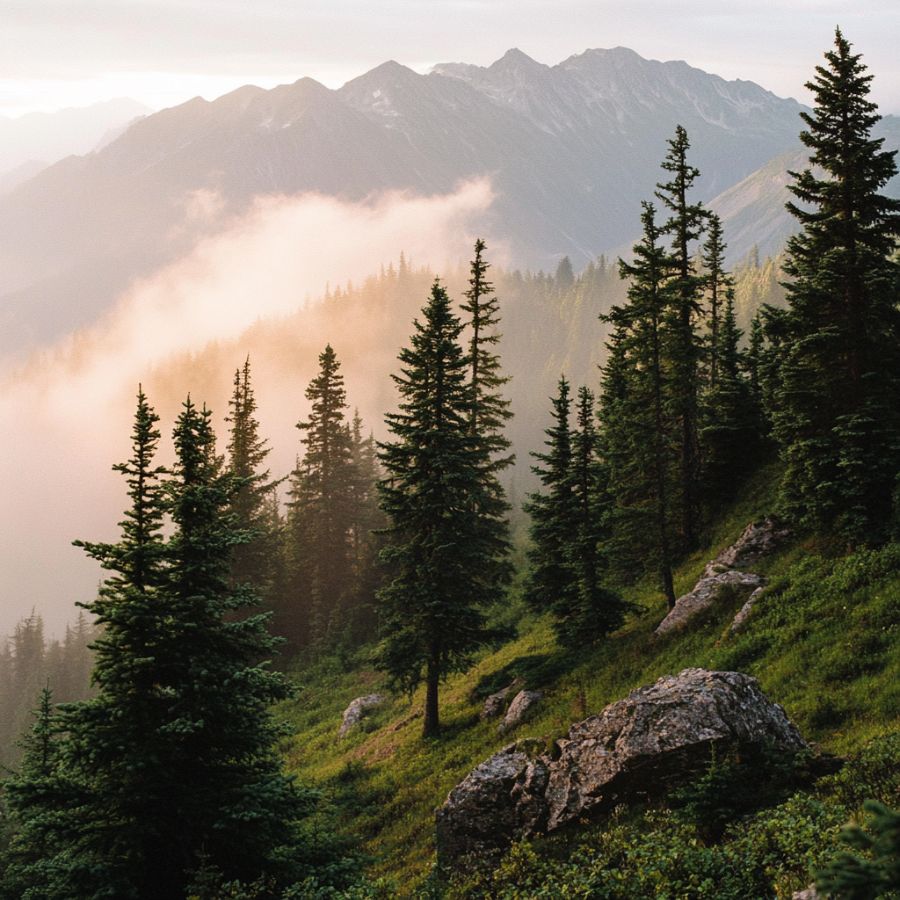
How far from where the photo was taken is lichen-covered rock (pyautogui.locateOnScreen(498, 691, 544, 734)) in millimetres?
22766

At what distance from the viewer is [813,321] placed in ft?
77.4

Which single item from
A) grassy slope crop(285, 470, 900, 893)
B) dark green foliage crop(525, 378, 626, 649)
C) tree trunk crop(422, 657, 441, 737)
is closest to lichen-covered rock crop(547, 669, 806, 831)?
grassy slope crop(285, 470, 900, 893)

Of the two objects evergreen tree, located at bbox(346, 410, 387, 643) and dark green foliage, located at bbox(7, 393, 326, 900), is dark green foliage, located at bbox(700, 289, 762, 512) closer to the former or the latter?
evergreen tree, located at bbox(346, 410, 387, 643)

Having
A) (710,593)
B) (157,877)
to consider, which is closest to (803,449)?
(710,593)

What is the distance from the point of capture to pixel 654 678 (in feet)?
69.9

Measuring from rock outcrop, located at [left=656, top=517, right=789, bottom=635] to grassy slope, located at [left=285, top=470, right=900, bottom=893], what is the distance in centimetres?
58

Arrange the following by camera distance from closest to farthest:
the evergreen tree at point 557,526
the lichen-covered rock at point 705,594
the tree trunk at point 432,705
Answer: the lichen-covered rock at point 705,594
the tree trunk at point 432,705
the evergreen tree at point 557,526

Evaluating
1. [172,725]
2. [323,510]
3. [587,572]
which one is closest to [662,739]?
[172,725]

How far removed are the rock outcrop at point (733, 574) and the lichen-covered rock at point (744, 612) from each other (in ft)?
0.16

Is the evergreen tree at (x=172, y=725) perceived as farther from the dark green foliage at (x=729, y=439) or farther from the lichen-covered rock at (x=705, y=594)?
the dark green foliage at (x=729, y=439)

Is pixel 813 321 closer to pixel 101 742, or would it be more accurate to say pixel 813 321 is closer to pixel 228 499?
pixel 228 499

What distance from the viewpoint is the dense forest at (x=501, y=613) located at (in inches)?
440

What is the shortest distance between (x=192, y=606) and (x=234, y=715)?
7.53 ft

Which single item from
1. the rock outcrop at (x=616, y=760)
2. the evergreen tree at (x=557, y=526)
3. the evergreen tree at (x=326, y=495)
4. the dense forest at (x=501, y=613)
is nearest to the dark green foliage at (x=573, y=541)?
the evergreen tree at (x=557, y=526)
